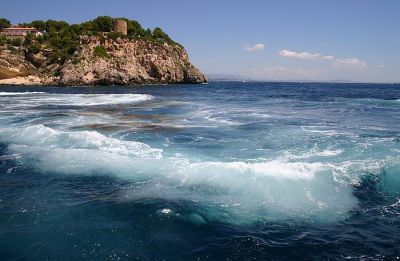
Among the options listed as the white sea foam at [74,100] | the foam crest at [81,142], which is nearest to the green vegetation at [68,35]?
the white sea foam at [74,100]

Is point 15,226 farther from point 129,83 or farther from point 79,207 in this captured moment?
point 129,83

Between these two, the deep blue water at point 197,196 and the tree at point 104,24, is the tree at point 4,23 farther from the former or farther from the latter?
the deep blue water at point 197,196

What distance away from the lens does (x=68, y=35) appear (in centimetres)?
11244

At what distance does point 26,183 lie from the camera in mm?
13727

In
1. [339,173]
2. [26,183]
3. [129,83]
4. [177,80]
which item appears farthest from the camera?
[177,80]

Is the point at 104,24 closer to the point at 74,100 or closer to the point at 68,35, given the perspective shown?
the point at 68,35

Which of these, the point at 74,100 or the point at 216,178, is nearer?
the point at 216,178

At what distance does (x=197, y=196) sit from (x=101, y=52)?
9190 centimetres

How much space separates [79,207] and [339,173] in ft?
32.6

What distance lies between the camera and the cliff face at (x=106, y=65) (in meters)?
92.4

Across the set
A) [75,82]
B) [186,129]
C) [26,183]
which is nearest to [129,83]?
[75,82]

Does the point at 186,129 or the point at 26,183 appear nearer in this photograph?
the point at 26,183

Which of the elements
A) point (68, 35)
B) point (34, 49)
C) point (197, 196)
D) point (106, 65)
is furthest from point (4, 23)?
point (197, 196)

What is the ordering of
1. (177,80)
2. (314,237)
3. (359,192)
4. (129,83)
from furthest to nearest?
1. (177,80)
2. (129,83)
3. (359,192)
4. (314,237)
